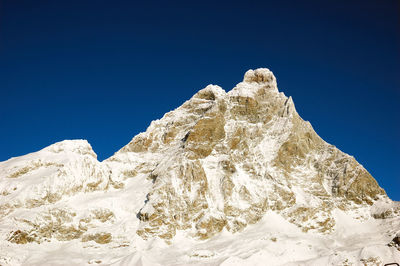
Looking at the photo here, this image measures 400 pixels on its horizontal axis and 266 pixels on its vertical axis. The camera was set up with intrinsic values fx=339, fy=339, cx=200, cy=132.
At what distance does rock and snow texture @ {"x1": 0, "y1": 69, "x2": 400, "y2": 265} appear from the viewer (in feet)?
234

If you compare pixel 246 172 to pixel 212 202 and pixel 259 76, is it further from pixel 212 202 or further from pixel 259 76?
pixel 259 76

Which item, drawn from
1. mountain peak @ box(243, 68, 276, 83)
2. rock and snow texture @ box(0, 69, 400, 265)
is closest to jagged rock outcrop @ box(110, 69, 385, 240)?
rock and snow texture @ box(0, 69, 400, 265)

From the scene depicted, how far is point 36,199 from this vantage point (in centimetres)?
8344

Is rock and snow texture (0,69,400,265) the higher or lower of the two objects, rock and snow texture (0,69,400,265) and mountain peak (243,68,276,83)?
the lower

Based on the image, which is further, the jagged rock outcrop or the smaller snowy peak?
the smaller snowy peak

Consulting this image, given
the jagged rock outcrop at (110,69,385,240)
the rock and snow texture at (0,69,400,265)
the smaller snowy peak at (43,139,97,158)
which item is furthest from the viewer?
the smaller snowy peak at (43,139,97,158)

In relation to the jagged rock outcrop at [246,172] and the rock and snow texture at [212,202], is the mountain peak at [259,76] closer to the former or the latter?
the jagged rock outcrop at [246,172]

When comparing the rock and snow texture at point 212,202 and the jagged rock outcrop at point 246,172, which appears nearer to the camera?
the rock and snow texture at point 212,202

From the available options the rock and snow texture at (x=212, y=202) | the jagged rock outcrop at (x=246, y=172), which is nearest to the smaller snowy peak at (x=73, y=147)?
the rock and snow texture at (x=212, y=202)

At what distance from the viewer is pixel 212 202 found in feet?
297

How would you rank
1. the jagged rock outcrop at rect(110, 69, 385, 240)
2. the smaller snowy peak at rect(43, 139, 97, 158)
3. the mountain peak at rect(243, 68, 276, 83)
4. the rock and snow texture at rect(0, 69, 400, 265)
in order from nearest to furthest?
the rock and snow texture at rect(0, 69, 400, 265) → the jagged rock outcrop at rect(110, 69, 385, 240) → the smaller snowy peak at rect(43, 139, 97, 158) → the mountain peak at rect(243, 68, 276, 83)

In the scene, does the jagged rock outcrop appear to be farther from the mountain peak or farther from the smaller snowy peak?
the smaller snowy peak

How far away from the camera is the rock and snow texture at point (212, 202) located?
2808 inches

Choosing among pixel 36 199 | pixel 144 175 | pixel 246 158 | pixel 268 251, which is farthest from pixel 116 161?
pixel 268 251
